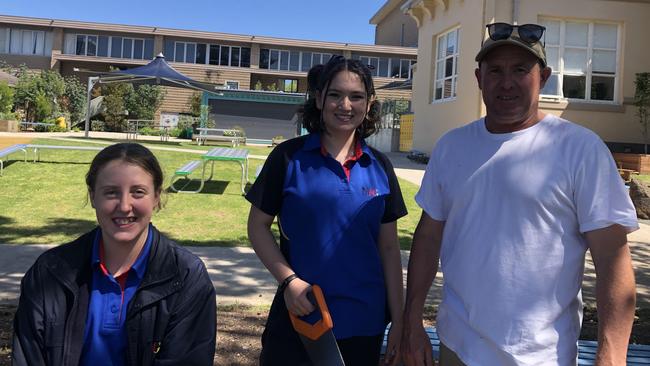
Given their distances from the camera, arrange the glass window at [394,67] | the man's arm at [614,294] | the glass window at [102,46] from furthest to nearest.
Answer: the glass window at [394,67], the glass window at [102,46], the man's arm at [614,294]

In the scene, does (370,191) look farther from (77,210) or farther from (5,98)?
(5,98)

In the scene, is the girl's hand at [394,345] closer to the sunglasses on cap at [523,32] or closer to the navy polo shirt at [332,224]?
the navy polo shirt at [332,224]

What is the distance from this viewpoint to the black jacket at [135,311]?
71.6 inches

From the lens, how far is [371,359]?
2203 millimetres

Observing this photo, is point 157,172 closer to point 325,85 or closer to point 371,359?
point 325,85

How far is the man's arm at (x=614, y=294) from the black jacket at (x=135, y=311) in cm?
130

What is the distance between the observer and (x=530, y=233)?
176cm

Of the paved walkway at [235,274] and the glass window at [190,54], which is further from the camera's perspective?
the glass window at [190,54]

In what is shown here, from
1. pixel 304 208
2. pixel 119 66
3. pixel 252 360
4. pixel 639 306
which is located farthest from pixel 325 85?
pixel 119 66

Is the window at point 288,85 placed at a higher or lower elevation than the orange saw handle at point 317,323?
higher

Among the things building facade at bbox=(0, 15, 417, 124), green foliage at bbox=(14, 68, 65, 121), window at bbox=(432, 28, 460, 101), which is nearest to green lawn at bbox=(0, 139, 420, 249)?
window at bbox=(432, 28, 460, 101)

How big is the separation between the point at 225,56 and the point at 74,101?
420 inches

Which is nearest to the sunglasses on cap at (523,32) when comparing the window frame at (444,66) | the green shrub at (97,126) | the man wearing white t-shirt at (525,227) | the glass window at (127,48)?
the man wearing white t-shirt at (525,227)

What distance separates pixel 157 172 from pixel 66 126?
3107 cm
